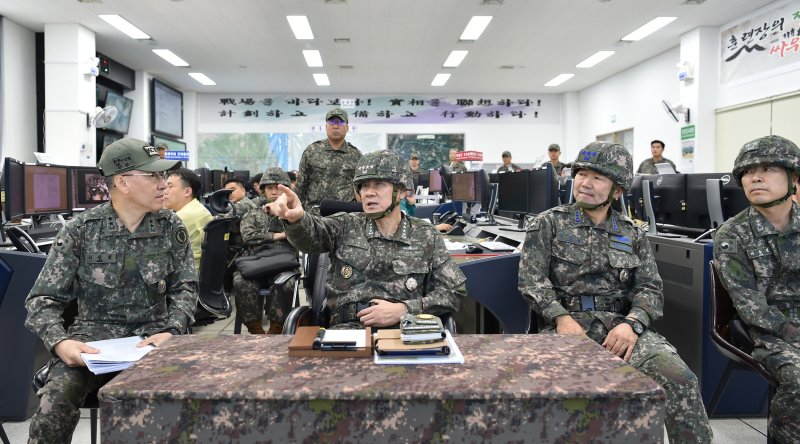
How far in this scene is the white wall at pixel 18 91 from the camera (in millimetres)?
8047

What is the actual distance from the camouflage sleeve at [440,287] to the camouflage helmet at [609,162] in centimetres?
66

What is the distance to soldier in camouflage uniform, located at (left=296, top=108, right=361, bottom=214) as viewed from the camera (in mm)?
3998

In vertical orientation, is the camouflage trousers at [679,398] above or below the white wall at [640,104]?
below

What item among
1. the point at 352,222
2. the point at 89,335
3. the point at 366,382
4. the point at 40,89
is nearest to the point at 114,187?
the point at 89,335

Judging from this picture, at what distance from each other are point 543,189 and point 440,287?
6.17ft

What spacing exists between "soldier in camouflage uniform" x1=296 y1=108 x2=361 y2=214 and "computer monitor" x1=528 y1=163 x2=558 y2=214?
1.29 metres

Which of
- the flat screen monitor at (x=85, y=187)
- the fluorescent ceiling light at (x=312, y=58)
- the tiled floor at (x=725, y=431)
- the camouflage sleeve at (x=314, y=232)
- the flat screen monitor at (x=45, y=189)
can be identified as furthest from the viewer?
the fluorescent ceiling light at (x=312, y=58)

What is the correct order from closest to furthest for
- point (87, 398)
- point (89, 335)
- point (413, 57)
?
1. point (87, 398)
2. point (89, 335)
3. point (413, 57)

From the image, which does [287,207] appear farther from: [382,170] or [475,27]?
[475,27]

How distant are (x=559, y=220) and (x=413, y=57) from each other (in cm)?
871

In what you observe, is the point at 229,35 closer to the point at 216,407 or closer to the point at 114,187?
the point at 114,187

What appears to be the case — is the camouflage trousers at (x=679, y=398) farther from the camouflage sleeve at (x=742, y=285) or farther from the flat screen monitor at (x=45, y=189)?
the flat screen monitor at (x=45, y=189)

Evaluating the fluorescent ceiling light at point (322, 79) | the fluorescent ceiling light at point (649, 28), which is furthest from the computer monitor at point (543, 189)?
the fluorescent ceiling light at point (322, 79)

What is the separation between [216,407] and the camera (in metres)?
1.03
